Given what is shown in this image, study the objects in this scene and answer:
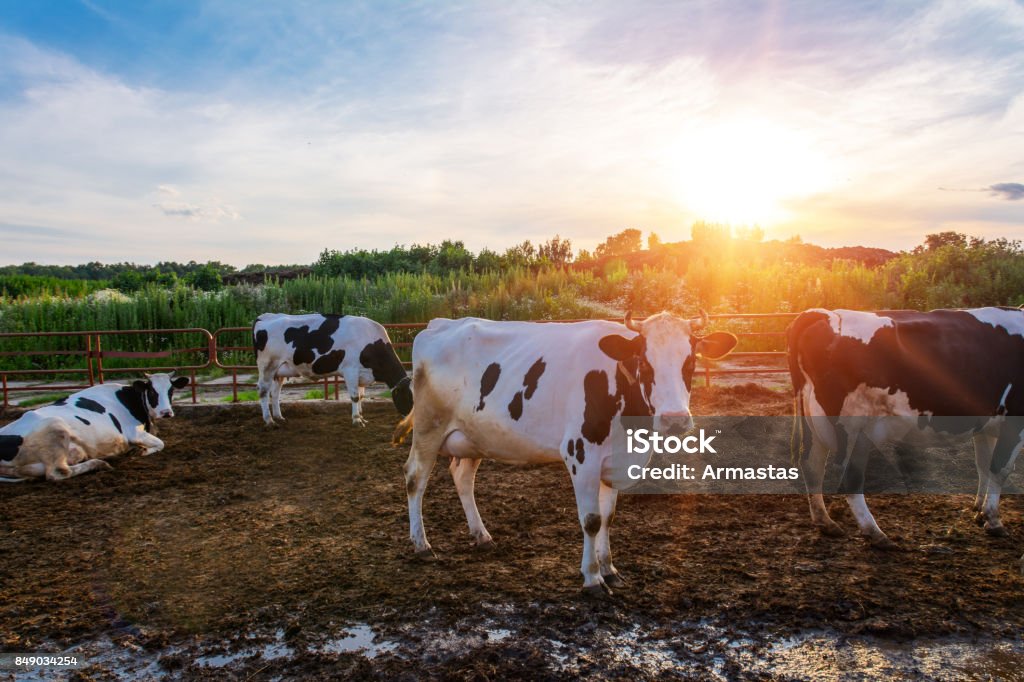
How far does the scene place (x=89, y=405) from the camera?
A: 8156 mm

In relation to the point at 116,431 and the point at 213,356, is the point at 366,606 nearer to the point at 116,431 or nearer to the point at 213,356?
the point at 116,431

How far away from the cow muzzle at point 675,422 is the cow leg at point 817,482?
2016 mm

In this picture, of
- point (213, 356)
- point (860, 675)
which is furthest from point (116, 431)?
point (860, 675)

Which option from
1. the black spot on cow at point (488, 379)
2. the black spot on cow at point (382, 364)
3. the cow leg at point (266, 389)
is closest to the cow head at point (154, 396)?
the cow leg at point (266, 389)

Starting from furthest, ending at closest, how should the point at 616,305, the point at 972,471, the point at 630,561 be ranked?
the point at 616,305 → the point at 972,471 → the point at 630,561

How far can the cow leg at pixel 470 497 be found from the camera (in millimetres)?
5031

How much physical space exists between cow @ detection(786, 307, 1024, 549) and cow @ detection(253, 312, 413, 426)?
6.24m

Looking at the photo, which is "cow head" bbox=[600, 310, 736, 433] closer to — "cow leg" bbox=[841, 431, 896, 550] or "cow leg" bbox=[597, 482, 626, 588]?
"cow leg" bbox=[597, 482, 626, 588]

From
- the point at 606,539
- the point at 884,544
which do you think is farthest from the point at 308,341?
the point at 884,544

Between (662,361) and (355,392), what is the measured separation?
6873 millimetres

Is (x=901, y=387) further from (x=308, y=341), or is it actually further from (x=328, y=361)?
(x=308, y=341)

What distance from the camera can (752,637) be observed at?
Answer: 12.1ft

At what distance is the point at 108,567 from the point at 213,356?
7.27 meters

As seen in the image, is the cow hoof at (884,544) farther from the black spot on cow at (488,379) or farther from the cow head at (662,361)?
the black spot on cow at (488,379)
